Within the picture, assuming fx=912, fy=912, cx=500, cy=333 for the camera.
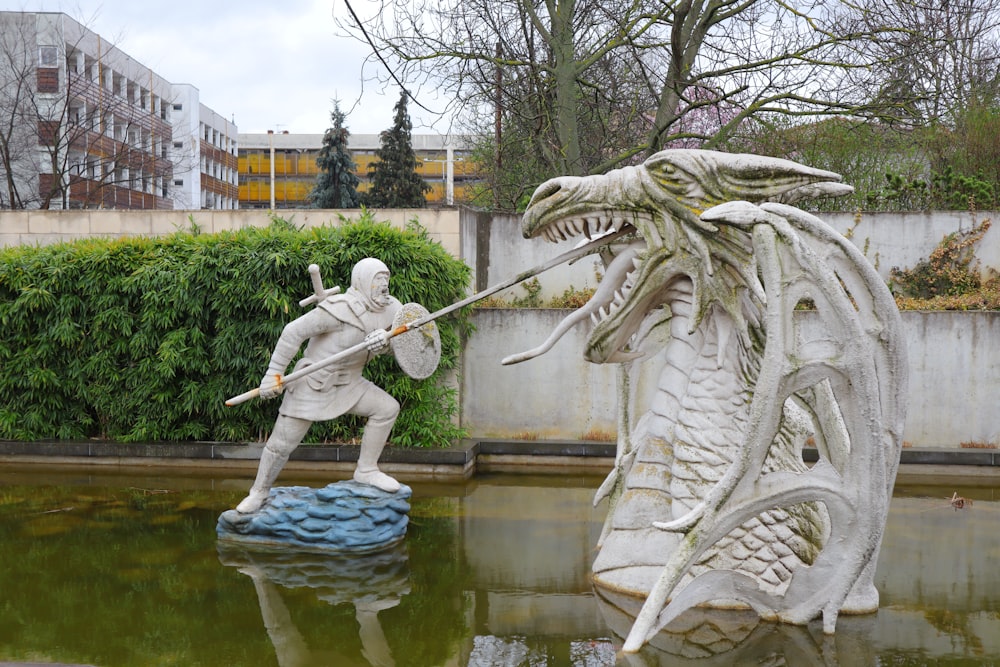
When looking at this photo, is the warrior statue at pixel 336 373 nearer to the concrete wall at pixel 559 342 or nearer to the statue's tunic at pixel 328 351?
the statue's tunic at pixel 328 351

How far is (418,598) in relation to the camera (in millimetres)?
5215

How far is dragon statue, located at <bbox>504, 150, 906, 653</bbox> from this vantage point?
4.26 meters

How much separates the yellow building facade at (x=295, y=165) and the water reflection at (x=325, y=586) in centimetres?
A: 4198

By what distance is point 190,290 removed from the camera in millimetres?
9398

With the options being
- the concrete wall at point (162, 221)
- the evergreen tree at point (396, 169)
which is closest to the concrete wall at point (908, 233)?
the concrete wall at point (162, 221)

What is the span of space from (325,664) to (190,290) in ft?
19.8

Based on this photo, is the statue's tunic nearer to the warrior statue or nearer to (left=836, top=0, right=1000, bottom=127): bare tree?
the warrior statue

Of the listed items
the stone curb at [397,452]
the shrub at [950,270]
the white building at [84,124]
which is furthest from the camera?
the white building at [84,124]

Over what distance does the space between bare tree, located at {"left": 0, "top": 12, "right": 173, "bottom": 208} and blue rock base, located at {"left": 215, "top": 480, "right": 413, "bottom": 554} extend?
17.6m

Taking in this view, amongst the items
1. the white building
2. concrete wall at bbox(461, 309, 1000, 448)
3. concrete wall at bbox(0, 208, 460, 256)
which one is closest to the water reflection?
concrete wall at bbox(461, 309, 1000, 448)

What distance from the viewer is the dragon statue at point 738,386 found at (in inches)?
168

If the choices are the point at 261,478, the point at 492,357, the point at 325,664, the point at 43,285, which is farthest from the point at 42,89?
the point at 325,664

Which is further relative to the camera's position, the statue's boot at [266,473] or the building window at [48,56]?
the building window at [48,56]

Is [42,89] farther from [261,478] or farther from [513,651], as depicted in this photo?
[513,651]
